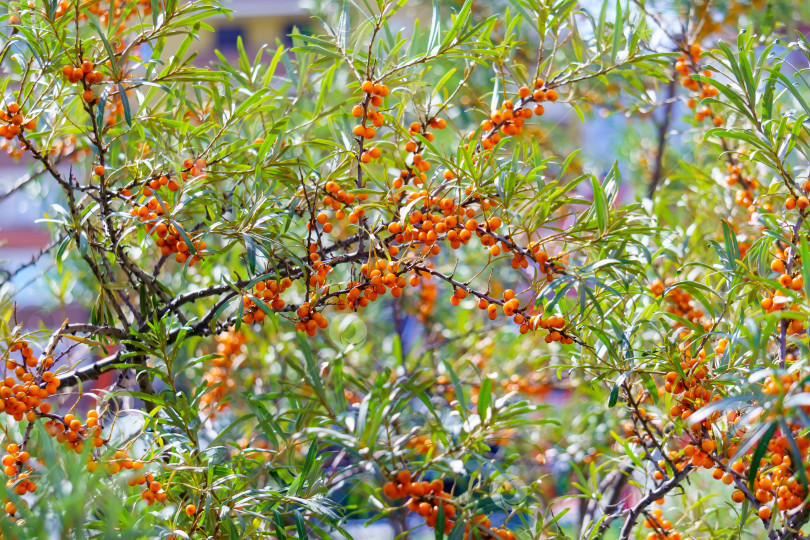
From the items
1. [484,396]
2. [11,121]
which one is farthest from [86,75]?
[484,396]

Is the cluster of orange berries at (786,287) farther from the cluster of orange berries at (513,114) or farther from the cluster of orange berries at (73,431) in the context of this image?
the cluster of orange berries at (73,431)

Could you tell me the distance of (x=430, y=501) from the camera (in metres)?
1.00

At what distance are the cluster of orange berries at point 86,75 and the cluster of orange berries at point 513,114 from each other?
55 cm

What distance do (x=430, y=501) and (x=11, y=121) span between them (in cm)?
82

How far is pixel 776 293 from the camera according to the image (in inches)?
31.5

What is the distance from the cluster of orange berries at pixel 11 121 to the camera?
2.95 feet

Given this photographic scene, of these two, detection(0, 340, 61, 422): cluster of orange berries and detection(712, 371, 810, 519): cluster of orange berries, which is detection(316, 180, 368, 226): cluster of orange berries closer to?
detection(0, 340, 61, 422): cluster of orange berries

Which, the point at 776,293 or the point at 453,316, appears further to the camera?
the point at 453,316

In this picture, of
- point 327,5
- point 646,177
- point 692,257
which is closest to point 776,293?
point 692,257

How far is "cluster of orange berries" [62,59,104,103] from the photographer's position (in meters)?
0.90

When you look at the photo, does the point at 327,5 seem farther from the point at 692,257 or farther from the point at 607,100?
the point at 692,257

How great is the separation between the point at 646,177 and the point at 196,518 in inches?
80.9

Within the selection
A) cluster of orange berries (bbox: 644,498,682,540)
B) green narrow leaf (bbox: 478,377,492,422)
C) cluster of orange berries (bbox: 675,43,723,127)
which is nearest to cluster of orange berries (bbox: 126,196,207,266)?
green narrow leaf (bbox: 478,377,492,422)

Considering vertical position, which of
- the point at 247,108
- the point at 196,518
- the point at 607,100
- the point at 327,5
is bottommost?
the point at 196,518
